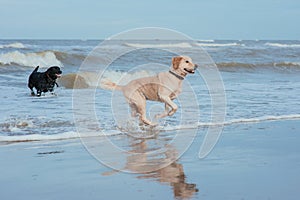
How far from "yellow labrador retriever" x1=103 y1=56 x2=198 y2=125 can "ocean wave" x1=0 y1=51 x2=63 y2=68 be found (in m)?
13.0

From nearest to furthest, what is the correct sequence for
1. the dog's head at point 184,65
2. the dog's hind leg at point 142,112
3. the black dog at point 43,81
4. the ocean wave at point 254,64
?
the dog's head at point 184,65, the dog's hind leg at point 142,112, the black dog at point 43,81, the ocean wave at point 254,64

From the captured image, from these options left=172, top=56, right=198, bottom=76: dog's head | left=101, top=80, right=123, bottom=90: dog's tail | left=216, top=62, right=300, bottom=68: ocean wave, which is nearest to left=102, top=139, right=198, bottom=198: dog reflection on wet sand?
left=172, top=56, right=198, bottom=76: dog's head

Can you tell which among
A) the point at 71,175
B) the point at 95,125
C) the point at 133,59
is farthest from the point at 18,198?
the point at 133,59

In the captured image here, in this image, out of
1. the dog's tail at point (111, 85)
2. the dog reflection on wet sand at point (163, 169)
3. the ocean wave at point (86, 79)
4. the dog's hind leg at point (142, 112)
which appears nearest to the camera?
the dog reflection on wet sand at point (163, 169)

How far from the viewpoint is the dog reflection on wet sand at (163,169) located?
3949 mm

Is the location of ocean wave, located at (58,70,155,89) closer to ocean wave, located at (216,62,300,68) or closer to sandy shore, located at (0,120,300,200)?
sandy shore, located at (0,120,300,200)

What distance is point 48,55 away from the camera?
75.6 feet

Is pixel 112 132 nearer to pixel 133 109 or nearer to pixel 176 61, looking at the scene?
pixel 133 109

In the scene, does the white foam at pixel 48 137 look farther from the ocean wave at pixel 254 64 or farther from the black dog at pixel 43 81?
the ocean wave at pixel 254 64

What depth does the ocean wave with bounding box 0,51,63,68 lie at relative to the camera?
20.0 metres

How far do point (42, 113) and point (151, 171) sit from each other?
3905mm

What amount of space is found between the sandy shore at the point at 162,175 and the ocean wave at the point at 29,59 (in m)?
14.8

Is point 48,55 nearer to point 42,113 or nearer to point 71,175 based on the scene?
point 42,113

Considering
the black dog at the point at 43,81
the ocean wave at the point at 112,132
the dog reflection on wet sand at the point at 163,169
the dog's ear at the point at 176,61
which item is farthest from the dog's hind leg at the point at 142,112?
the black dog at the point at 43,81
